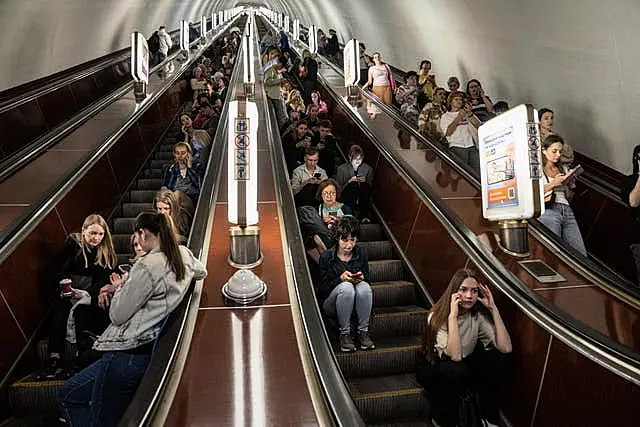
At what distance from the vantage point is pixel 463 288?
11.4 feet

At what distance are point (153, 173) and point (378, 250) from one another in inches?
156

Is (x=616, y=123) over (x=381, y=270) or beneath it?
over

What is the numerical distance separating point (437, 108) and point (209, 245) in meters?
3.65

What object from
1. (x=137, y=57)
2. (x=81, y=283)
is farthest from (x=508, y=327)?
(x=137, y=57)

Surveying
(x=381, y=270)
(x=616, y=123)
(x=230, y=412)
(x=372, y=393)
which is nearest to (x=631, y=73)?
(x=616, y=123)

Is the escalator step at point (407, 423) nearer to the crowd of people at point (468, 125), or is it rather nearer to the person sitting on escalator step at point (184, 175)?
the crowd of people at point (468, 125)

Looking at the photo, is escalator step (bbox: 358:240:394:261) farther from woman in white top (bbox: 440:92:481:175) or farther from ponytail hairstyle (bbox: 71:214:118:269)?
ponytail hairstyle (bbox: 71:214:118:269)

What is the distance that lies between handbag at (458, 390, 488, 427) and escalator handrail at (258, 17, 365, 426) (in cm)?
86

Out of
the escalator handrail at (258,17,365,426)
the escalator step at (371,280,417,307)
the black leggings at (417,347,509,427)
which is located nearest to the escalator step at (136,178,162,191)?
the escalator handrail at (258,17,365,426)

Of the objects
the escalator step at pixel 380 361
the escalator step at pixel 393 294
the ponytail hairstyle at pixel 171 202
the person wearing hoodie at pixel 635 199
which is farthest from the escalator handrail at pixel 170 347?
the person wearing hoodie at pixel 635 199

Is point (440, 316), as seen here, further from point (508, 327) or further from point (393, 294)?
point (393, 294)

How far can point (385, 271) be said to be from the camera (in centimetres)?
534

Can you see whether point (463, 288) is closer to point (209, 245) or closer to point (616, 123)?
point (209, 245)

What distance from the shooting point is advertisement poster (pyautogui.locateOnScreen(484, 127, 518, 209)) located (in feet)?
13.6
